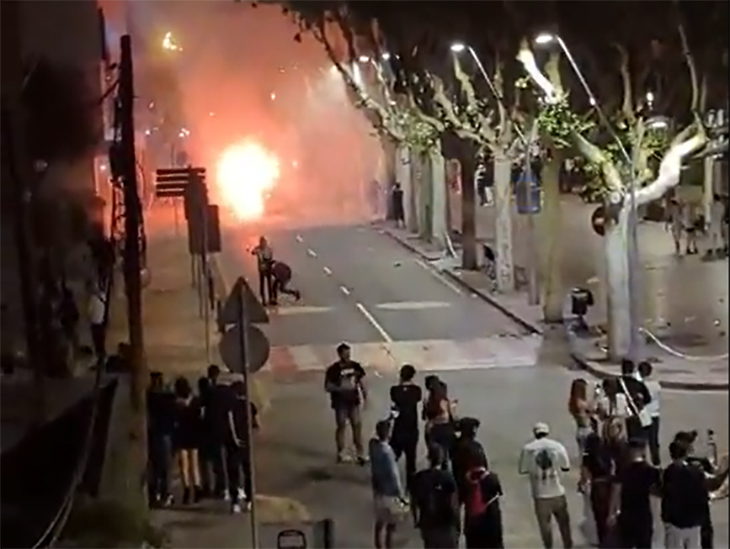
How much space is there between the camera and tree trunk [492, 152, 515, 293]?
3.71 meters

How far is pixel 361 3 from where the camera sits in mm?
3504

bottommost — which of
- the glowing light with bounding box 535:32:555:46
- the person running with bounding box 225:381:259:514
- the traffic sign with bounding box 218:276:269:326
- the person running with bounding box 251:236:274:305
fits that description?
the person running with bounding box 225:381:259:514

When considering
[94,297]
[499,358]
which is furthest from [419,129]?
[94,297]

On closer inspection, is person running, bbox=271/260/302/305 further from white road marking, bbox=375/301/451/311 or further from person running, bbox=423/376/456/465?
person running, bbox=423/376/456/465

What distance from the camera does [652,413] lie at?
3471 millimetres

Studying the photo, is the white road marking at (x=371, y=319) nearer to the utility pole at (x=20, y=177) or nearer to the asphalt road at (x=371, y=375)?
the asphalt road at (x=371, y=375)

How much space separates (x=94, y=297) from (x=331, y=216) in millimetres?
595

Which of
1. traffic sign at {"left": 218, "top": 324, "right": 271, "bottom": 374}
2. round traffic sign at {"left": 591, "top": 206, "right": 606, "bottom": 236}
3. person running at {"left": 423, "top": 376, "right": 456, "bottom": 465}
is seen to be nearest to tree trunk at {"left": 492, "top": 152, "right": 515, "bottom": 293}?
round traffic sign at {"left": 591, "top": 206, "right": 606, "bottom": 236}

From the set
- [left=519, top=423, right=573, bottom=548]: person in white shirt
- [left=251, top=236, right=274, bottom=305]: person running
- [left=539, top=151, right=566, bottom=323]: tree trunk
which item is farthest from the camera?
[left=539, top=151, right=566, bottom=323]: tree trunk

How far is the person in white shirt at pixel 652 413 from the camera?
342 cm

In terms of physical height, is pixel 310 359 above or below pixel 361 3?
below

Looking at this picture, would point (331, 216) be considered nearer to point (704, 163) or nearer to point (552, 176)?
point (552, 176)

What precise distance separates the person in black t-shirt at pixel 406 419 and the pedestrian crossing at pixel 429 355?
0.05 meters

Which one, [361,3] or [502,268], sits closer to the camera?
[361,3]
